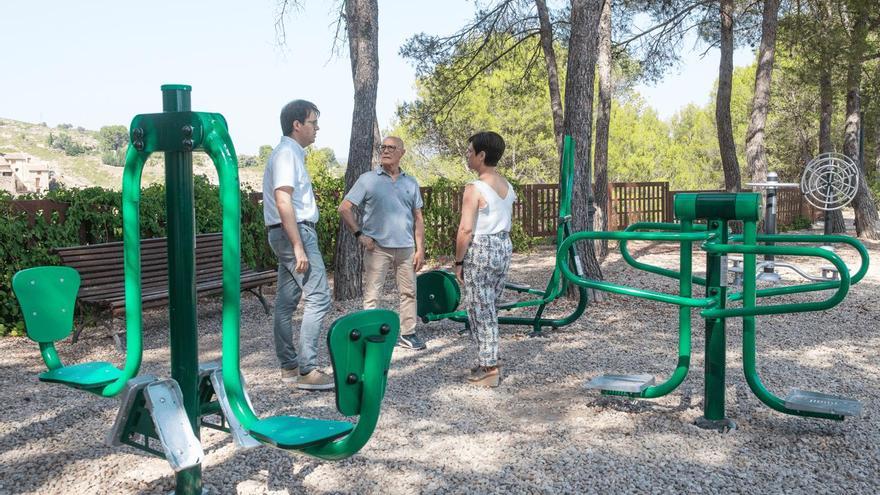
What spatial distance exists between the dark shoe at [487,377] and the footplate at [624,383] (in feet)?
2.58

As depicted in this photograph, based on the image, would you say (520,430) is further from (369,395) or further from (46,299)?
(46,299)

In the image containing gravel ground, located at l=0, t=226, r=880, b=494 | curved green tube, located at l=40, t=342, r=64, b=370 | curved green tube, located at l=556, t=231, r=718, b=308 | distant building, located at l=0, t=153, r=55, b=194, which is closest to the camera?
curved green tube, located at l=40, t=342, r=64, b=370

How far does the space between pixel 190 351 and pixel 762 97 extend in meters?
14.1

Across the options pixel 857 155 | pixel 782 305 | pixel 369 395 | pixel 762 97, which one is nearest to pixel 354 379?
pixel 369 395

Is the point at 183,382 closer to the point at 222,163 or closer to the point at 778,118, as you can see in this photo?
the point at 222,163

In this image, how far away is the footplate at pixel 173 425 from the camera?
2.67 m

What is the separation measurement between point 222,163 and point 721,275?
103 inches

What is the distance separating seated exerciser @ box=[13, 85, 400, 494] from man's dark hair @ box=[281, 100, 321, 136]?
6.00ft

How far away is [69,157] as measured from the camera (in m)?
128

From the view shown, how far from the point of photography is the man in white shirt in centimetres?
454

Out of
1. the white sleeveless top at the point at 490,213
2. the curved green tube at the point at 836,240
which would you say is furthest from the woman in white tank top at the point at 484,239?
the curved green tube at the point at 836,240

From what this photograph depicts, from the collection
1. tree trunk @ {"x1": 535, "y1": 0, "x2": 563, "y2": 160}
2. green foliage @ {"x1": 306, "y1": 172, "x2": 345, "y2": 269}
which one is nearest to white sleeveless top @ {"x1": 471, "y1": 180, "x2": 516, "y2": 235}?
green foliage @ {"x1": 306, "y1": 172, "x2": 345, "y2": 269}

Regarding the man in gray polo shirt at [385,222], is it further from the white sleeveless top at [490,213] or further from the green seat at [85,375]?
the green seat at [85,375]

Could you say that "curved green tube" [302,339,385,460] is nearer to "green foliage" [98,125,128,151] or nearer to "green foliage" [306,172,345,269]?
"green foliage" [306,172,345,269]
